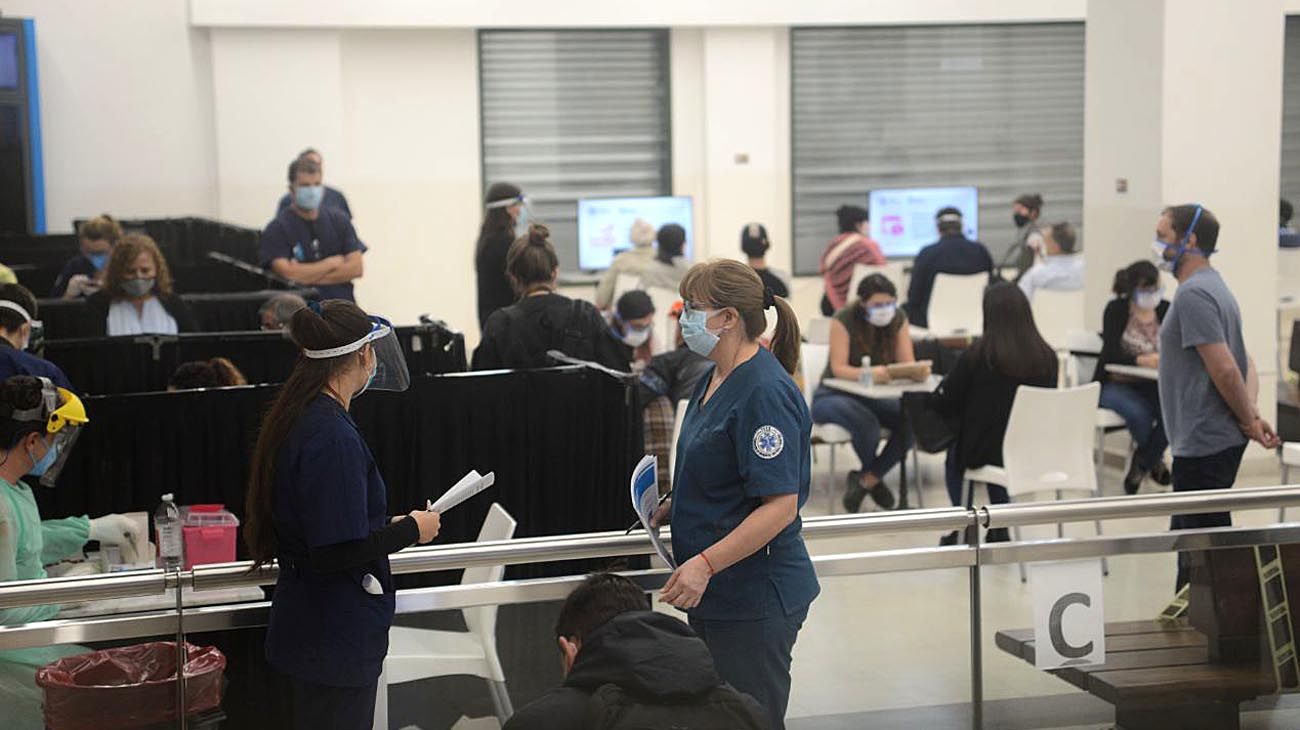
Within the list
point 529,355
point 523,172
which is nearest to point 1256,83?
point 529,355

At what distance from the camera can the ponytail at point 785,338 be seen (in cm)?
341

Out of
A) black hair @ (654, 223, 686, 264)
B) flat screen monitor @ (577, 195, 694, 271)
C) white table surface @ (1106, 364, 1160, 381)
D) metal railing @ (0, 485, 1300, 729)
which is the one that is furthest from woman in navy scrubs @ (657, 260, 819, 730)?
flat screen monitor @ (577, 195, 694, 271)

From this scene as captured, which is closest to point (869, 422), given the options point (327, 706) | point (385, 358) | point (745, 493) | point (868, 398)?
point (868, 398)

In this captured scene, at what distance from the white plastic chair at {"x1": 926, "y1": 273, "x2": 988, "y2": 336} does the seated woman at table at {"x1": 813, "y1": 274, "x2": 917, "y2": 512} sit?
3.63m

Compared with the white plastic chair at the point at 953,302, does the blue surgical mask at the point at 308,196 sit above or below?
above

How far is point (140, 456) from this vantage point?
4.69 metres

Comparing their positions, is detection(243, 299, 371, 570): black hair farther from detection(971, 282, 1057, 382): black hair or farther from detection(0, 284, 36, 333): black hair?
detection(971, 282, 1057, 382): black hair

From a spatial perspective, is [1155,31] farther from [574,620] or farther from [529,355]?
[574,620]

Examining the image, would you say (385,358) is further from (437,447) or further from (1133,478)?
(1133,478)

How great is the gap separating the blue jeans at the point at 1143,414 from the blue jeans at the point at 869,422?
1.09 meters

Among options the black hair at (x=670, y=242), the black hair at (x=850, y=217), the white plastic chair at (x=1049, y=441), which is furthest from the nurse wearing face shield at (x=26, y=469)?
the black hair at (x=850, y=217)

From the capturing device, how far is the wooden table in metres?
3.64

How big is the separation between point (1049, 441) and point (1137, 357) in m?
1.68

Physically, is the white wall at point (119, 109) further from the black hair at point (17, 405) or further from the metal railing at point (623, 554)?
the metal railing at point (623, 554)
